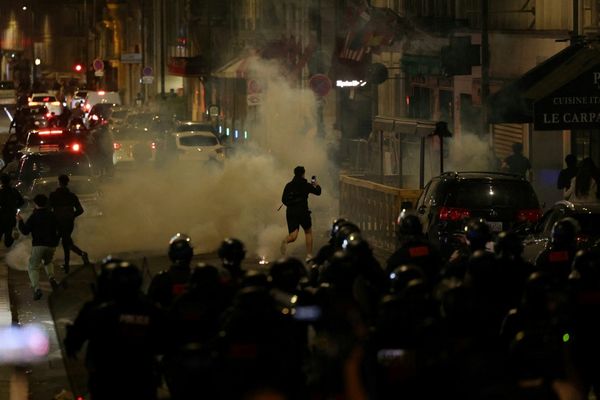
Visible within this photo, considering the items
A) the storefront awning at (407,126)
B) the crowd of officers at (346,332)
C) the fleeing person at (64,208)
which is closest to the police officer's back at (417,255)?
the crowd of officers at (346,332)

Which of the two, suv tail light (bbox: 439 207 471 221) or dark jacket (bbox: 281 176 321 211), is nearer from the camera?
suv tail light (bbox: 439 207 471 221)

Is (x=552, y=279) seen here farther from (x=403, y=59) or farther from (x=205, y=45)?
(x=205, y=45)

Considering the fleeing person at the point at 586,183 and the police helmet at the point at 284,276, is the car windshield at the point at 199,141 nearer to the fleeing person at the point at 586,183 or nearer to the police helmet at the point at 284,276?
the fleeing person at the point at 586,183

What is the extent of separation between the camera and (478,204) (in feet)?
62.0

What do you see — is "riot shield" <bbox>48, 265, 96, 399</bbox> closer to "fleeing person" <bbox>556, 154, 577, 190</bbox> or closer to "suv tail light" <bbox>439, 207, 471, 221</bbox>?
→ "suv tail light" <bbox>439, 207, 471, 221</bbox>

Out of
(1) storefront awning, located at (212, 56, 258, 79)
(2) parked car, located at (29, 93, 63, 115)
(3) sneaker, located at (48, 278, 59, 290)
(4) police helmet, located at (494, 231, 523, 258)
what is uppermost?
(1) storefront awning, located at (212, 56, 258, 79)

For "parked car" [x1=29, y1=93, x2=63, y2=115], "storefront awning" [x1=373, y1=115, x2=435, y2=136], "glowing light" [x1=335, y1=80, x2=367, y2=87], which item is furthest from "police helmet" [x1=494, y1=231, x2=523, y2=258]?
"parked car" [x1=29, y1=93, x2=63, y2=115]

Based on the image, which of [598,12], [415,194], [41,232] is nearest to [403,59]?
[598,12]

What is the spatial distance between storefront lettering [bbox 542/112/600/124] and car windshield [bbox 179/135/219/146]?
17.7 metres

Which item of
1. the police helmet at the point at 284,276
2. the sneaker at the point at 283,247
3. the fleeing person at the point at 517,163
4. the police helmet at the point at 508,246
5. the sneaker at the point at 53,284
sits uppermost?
the fleeing person at the point at 517,163

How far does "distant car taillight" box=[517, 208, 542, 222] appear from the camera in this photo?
18848 millimetres

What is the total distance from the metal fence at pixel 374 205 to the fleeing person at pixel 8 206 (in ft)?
18.6

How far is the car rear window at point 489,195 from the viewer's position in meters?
18.9

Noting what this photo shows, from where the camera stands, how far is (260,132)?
39.7 m
